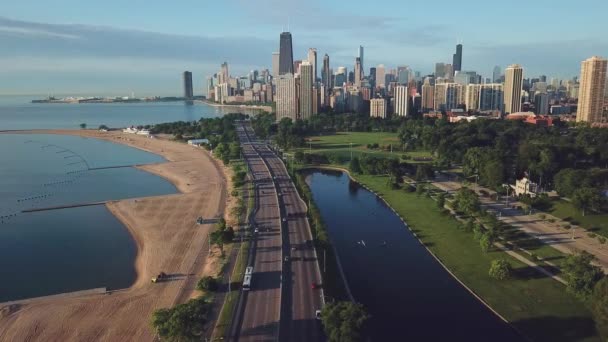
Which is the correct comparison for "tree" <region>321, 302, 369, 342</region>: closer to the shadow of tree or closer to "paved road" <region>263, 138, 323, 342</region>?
"paved road" <region>263, 138, 323, 342</region>

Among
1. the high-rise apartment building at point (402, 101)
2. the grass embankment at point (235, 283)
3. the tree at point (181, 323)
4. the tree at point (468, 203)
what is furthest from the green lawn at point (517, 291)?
the high-rise apartment building at point (402, 101)

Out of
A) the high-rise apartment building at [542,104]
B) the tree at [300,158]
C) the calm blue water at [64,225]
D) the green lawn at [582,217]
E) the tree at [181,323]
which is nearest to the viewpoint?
the tree at [181,323]

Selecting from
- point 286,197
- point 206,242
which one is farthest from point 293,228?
point 286,197

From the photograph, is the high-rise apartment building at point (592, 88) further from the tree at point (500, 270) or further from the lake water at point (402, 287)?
the tree at point (500, 270)

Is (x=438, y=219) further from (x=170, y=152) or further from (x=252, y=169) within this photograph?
(x=170, y=152)

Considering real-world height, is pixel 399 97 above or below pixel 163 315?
above

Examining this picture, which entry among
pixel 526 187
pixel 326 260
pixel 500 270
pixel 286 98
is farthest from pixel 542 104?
pixel 326 260

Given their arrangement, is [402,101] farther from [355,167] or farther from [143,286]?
[143,286]
